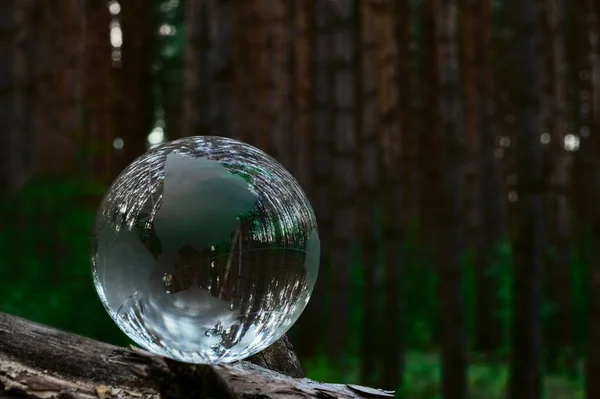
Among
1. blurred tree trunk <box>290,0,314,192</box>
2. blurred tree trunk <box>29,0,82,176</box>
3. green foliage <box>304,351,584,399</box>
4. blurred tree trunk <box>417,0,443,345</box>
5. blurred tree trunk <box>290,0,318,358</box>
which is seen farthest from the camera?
blurred tree trunk <box>290,0,314,192</box>

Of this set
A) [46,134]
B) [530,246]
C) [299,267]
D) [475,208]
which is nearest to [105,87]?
[46,134]

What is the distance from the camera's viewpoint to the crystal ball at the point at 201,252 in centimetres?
178

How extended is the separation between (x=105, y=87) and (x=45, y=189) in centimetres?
545

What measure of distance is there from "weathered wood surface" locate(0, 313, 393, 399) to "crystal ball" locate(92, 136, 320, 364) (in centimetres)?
9

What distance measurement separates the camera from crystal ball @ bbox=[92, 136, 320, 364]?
1.78 m

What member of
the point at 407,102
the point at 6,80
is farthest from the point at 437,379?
the point at 6,80

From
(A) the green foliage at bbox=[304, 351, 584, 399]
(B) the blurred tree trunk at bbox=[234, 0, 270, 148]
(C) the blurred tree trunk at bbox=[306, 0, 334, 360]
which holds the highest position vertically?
(B) the blurred tree trunk at bbox=[234, 0, 270, 148]

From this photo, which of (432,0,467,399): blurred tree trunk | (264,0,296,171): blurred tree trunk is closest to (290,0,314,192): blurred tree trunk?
(264,0,296,171): blurred tree trunk

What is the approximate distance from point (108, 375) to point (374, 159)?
603cm

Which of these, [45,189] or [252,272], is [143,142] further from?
[252,272]

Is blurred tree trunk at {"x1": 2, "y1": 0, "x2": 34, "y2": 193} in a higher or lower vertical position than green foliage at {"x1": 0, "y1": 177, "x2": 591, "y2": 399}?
higher

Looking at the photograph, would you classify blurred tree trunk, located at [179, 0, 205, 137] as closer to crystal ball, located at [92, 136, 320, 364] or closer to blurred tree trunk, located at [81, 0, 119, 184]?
crystal ball, located at [92, 136, 320, 364]

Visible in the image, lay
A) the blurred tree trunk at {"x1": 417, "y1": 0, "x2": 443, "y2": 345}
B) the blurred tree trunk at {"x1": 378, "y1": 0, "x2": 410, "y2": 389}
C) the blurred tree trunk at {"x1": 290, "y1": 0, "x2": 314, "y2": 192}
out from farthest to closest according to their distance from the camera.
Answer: the blurred tree trunk at {"x1": 290, "y1": 0, "x2": 314, "y2": 192} → the blurred tree trunk at {"x1": 378, "y1": 0, "x2": 410, "y2": 389} → the blurred tree trunk at {"x1": 417, "y1": 0, "x2": 443, "y2": 345}

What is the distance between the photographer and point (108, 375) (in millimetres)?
2039
